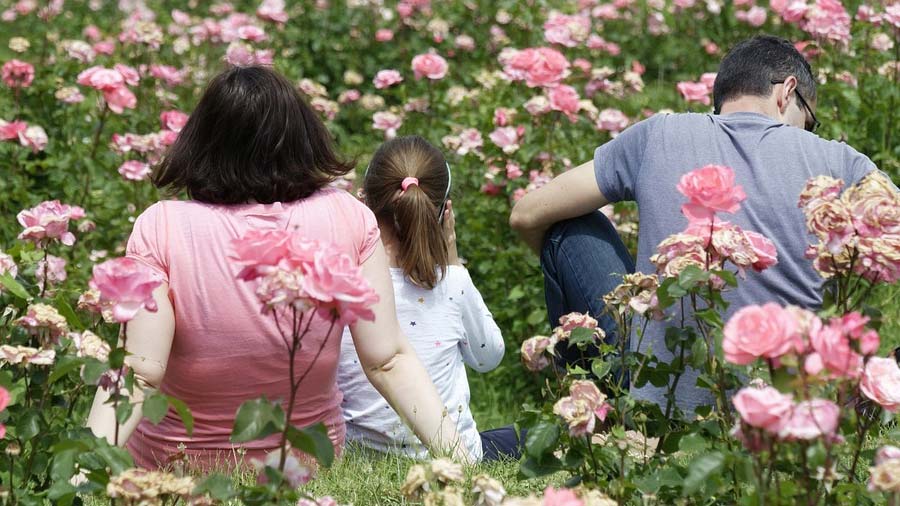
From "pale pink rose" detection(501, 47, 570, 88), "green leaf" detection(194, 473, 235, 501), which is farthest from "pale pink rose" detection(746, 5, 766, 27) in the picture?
"green leaf" detection(194, 473, 235, 501)

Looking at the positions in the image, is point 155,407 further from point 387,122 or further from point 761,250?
point 387,122

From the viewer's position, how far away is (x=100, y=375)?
1.87 m

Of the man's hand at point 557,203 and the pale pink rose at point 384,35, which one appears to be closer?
the man's hand at point 557,203

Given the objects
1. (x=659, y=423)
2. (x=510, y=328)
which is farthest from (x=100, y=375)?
(x=510, y=328)

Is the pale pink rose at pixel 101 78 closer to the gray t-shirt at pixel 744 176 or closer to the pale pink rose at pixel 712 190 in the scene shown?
the gray t-shirt at pixel 744 176

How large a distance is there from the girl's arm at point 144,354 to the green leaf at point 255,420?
733 mm

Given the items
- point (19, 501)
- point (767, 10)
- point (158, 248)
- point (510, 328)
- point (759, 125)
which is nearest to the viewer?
point (19, 501)

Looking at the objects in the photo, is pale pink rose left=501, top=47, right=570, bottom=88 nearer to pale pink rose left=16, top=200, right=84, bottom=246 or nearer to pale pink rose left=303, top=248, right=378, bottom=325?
pale pink rose left=16, top=200, right=84, bottom=246

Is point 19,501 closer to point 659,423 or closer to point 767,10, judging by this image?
point 659,423

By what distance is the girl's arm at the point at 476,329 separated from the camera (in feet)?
11.1

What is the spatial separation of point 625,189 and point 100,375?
64.6 inches

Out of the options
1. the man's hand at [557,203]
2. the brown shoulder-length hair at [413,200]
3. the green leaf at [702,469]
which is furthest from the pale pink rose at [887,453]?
the brown shoulder-length hair at [413,200]

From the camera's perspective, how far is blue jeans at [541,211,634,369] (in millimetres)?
3414

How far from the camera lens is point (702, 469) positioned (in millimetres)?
1799
